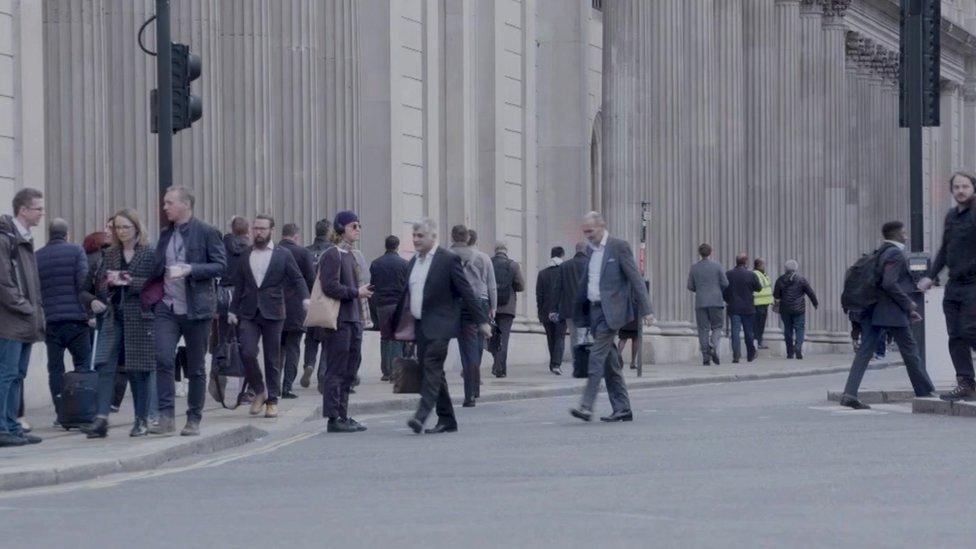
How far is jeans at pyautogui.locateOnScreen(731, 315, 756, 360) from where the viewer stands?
40969 millimetres

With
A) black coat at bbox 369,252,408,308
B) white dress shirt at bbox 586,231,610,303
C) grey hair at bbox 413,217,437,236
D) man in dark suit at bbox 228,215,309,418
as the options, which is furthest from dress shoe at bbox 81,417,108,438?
black coat at bbox 369,252,408,308

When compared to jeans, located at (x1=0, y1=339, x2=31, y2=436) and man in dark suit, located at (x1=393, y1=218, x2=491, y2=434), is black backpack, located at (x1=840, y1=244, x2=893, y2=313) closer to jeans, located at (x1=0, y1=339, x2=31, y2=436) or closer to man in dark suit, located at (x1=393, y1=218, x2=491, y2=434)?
man in dark suit, located at (x1=393, y1=218, x2=491, y2=434)

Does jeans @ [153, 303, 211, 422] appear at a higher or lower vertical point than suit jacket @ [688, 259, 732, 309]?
lower

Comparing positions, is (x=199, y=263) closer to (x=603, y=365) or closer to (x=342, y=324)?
(x=342, y=324)

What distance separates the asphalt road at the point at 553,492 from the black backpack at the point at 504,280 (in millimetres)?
11260

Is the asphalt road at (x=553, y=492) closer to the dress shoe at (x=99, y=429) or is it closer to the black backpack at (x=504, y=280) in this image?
the dress shoe at (x=99, y=429)

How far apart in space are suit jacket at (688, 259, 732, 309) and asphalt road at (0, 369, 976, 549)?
19079 millimetres

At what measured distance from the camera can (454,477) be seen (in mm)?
14484

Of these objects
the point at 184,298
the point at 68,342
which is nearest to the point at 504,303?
the point at 68,342

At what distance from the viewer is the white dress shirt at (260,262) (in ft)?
68.2

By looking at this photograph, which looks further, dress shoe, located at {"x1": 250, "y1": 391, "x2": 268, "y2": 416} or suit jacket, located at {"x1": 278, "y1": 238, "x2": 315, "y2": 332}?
suit jacket, located at {"x1": 278, "y1": 238, "x2": 315, "y2": 332}

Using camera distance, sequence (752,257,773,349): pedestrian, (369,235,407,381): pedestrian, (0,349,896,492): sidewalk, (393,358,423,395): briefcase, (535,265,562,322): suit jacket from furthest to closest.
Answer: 1. (752,257,773,349): pedestrian
2. (535,265,562,322): suit jacket
3. (369,235,407,381): pedestrian
4. (393,358,423,395): briefcase
5. (0,349,896,492): sidewalk

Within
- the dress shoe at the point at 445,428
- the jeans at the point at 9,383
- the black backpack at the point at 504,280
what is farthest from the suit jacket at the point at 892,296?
the black backpack at the point at 504,280

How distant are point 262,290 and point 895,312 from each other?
5.40 m
